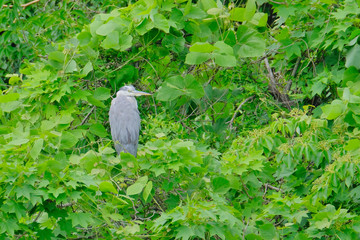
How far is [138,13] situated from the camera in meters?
3.90

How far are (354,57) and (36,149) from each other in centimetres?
208

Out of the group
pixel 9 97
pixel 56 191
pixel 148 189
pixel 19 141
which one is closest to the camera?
pixel 56 191

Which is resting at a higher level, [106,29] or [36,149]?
[106,29]

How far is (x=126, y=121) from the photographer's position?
4445mm

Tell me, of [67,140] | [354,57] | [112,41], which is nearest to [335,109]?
[354,57]

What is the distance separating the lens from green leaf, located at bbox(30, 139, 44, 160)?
10.6 ft

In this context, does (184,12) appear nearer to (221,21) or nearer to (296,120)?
(221,21)

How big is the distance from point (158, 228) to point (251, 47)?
→ 1458 mm

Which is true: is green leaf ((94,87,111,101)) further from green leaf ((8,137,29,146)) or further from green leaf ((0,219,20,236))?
green leaf ((0,219,20,236))

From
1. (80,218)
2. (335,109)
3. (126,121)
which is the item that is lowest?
(126,121)

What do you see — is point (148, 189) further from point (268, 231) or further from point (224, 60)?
point (224, 60)

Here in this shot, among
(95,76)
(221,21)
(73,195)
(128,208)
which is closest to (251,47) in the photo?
(221,21)

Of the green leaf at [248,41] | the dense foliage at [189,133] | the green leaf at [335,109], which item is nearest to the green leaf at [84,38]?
the dense foliage at [189,133]

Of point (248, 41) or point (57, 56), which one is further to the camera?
point (248, 41)
